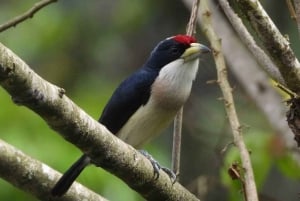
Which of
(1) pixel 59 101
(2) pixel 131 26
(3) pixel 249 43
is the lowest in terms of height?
(2) pixel 131 26

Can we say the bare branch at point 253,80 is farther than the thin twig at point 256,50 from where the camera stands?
Yes

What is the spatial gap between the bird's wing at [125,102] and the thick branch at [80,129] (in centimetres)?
90

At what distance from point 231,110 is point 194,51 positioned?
1061 millimetres

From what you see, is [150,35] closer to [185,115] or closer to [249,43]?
[185,115]

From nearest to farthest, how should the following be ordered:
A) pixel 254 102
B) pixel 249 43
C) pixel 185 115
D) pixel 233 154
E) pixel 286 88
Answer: pixel 286 88 < pixel 249 43 < pixel 233 154 < pixel 254 102 < pixel 185 115

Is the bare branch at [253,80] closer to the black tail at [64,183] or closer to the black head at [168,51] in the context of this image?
the black head at [168,51]

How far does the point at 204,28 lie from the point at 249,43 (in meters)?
0.43

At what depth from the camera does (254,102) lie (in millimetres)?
5148

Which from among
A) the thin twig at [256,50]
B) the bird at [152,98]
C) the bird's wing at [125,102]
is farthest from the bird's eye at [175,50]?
the thin twig at [256,50]

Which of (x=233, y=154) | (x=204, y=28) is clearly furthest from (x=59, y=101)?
(x=233, y=154)

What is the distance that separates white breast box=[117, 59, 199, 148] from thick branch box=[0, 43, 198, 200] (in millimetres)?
923

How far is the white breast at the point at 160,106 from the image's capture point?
4.49m

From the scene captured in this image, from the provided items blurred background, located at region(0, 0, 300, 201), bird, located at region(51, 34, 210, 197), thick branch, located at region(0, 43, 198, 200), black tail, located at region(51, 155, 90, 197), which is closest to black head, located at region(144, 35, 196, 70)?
bird, located at region(51, 34, 210, 197)

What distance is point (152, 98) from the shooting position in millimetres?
4531
